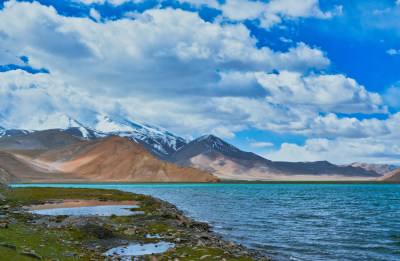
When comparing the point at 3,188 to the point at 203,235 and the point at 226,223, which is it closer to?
the point at 226,223

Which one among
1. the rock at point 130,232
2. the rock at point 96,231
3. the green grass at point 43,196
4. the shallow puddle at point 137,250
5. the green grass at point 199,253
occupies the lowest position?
the green grass at point 43,196

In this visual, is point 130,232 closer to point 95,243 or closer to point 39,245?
point 95,243

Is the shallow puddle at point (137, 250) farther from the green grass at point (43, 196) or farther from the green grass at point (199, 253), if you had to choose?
the green grass at point (43, 196)

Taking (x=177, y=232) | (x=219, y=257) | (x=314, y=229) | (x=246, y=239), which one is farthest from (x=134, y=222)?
(x=314, y=229)

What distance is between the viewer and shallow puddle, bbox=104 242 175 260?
2072 cm

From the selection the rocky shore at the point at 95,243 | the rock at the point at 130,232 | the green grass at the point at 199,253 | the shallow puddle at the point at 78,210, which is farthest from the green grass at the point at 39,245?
the shallow puddle at the point at 78,210

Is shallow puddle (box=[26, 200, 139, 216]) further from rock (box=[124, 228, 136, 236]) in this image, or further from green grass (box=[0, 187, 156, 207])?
rock (box=[124, 228, 136, 236])

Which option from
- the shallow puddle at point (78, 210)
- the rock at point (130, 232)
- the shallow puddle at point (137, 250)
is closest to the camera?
the shallow puddle at point (137, 250)

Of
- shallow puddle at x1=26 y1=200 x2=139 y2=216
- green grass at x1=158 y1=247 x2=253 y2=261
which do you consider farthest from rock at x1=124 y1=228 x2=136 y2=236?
shallow puddle at x1=26 y1=200 x2=139 y2=216

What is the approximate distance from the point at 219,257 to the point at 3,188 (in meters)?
48.1

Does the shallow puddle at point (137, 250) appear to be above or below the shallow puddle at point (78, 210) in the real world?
above

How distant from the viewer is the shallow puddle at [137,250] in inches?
816

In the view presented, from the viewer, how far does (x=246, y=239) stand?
33.7 meters

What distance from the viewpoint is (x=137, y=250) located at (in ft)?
72.4
